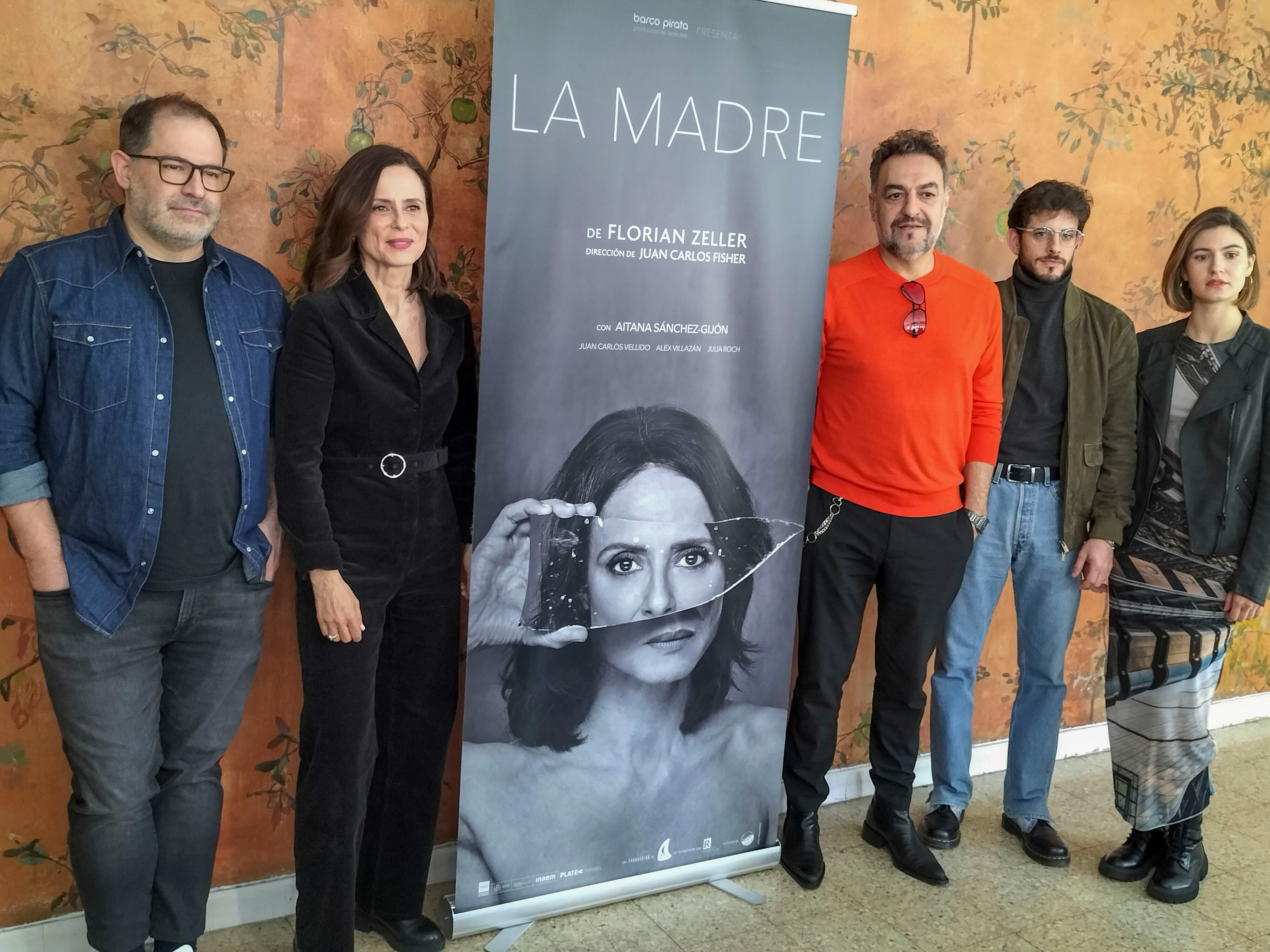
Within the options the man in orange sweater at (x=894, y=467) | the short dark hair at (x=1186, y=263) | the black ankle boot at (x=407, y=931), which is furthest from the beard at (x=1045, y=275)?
the black ankle boot at (x=407, y=931)

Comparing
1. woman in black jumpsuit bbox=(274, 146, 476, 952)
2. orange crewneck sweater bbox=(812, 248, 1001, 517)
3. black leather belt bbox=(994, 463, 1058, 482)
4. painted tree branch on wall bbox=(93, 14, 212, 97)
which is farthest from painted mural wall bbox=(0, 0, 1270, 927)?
black leather belt bbox=(994, 463, 1058, 482)

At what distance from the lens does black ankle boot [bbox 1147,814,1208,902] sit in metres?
2.78

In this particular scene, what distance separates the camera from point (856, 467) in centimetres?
264

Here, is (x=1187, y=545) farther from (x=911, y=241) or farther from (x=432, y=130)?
→ (x=432, y=130)

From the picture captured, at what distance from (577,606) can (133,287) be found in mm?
1142

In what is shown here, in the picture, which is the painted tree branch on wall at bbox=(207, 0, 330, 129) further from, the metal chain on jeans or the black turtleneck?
the black turtleneck

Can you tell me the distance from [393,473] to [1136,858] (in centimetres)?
234

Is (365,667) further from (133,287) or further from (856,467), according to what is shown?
(856,467)

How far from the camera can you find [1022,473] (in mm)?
2859

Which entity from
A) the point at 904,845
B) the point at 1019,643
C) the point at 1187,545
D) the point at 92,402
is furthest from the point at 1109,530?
the point at 92,402

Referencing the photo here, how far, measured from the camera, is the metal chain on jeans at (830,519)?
266 cm

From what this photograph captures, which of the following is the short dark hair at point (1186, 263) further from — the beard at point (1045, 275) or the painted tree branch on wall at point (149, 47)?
the painted tree branch on wall at point (149, 47)

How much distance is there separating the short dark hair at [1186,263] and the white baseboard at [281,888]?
58.5 inches

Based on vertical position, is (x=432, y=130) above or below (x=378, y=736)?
above
